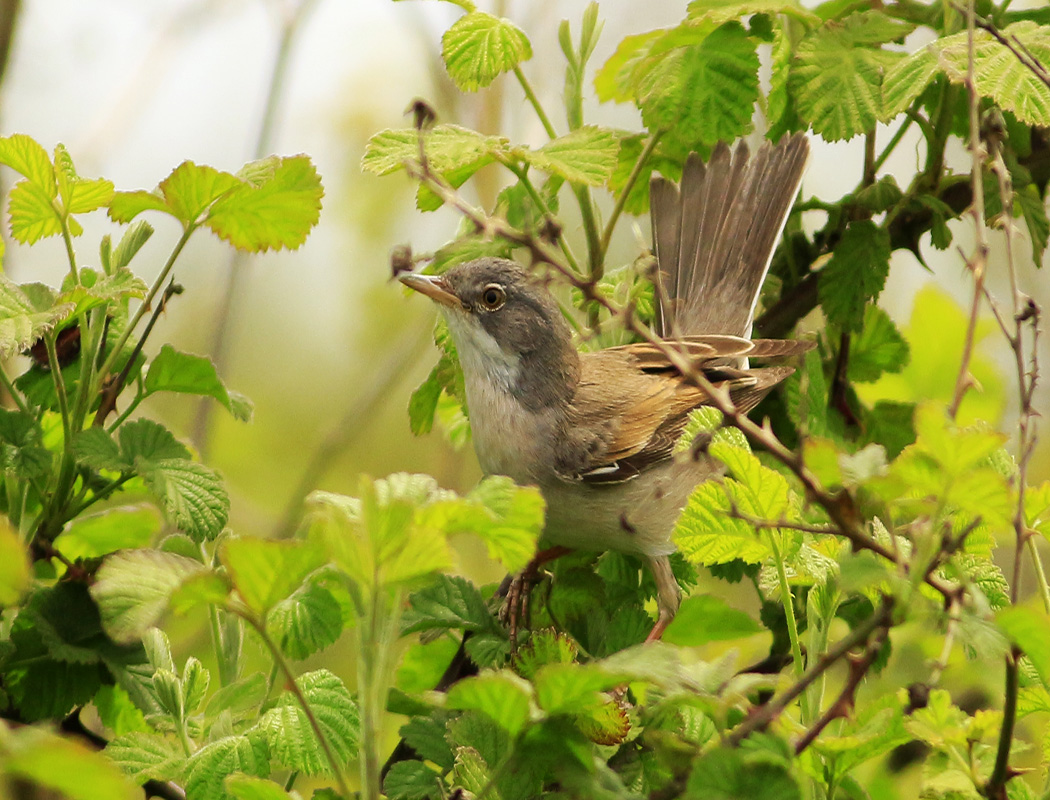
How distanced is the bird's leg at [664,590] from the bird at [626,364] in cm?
13

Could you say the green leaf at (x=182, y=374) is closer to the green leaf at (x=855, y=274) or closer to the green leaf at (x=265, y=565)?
the green leaf at (x=265, y=565)

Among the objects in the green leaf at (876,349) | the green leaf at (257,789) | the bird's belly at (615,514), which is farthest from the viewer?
the green leaf at (876,349)

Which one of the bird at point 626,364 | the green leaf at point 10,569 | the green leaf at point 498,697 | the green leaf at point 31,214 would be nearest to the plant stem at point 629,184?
the bird at point 626,364

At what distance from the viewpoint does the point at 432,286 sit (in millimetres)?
2543

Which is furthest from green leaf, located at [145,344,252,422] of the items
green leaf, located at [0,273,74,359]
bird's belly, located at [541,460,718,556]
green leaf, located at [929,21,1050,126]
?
green leaf, located at [929,21,1050,126]

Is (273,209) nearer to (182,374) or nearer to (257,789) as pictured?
(182,374)

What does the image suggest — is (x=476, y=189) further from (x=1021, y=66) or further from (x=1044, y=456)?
(x=1044, y=456)

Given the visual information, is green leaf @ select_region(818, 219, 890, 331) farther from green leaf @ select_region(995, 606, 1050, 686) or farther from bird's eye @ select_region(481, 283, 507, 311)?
green leaf @ select_region(995, 606, 1050, 686)

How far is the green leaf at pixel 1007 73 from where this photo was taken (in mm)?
1761

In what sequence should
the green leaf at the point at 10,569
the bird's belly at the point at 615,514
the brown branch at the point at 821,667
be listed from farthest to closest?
1. the bird's belly at the point at 615,514
2. the brown branch at the point at 821,667
3. the green leaf at the point at 10,569

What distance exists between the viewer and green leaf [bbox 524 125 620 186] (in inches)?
73.1

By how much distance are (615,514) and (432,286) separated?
2.37 feet

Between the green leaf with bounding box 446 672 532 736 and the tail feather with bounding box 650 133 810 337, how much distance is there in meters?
1.66

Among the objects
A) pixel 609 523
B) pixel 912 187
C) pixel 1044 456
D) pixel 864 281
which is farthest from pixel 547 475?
pixel 1044 456
